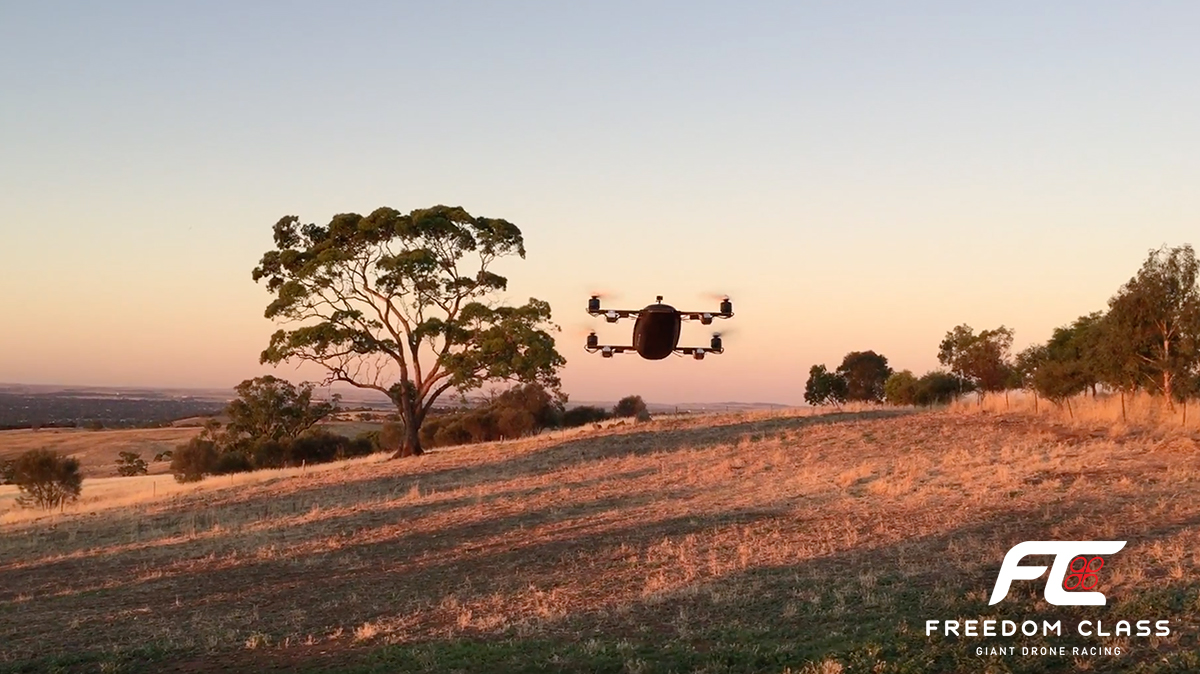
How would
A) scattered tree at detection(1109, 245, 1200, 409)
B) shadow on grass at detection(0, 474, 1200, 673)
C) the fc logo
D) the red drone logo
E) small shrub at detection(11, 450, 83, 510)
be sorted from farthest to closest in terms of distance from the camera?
small shrub at detection(11, 450, 83, 510), scattered tree at detection(1109, 245, 1200, 409), the red drone logo, the fc logo, shadow on grass at detection(0, 474, 1200, 673)

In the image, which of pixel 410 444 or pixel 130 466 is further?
pixel 130 466

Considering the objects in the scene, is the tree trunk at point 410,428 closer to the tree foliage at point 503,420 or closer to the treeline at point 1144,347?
the tree foliage at point 503,420

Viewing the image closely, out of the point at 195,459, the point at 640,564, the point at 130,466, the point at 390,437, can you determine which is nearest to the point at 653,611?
the point at 640,564

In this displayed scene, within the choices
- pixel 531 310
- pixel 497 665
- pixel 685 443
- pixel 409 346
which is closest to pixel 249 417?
pixel 409 346

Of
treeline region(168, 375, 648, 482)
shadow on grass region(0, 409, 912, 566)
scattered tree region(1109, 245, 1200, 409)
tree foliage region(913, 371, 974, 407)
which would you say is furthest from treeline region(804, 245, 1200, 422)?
treeline region(168, 375, 648, 482)

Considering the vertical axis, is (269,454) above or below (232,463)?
above

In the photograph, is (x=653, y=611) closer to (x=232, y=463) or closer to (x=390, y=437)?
(x=232, y=463)

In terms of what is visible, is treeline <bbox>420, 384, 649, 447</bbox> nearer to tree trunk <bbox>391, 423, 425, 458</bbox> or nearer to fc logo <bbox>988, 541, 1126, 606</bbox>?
tree trunk <bbox>391, 423, 425, 458</bbox>
